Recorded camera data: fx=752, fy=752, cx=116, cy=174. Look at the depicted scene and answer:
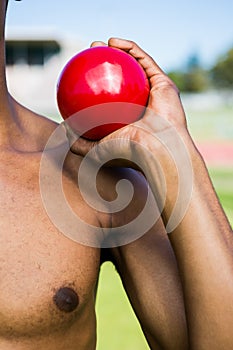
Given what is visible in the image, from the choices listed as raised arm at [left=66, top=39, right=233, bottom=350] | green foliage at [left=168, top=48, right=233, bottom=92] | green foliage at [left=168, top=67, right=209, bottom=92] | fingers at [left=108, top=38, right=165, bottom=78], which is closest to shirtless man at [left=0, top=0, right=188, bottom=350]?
raised arm at [left=66, top=39, right=233, bottom=350]

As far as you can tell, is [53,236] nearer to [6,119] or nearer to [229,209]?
[6,119]

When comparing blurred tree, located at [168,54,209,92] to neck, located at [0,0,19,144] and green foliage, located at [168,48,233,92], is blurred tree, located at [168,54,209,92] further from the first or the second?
neck, located at [0,0,19,144]

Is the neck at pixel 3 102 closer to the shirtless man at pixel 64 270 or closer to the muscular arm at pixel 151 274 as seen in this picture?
the shirtless man at pixel 64 270

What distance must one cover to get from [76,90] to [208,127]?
25.5 metres

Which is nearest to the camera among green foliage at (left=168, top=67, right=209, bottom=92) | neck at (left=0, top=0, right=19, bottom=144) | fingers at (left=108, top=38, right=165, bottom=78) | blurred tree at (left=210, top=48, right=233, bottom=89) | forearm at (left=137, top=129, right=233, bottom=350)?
forearm at (left=137, top=129, right=233, bottom=350)

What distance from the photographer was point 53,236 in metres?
2.58

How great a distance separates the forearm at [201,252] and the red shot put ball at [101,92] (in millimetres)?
147

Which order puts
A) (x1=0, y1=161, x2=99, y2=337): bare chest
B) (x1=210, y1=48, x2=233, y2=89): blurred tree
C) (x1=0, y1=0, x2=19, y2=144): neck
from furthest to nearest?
(x1=210, y1=48, x2=233, y2=89): blurred tree, (x1=0, y1=0, x2=19, y2=144): neck, (x1=0, y1=161, x2=99, y2=337): bare chest

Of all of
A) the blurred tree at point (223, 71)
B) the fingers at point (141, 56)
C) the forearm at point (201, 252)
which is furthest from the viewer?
the blurred tree at point (223, 71)

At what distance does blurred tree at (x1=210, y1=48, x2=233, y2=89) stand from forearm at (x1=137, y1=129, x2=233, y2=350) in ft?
202

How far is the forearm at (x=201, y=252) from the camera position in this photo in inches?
90.9

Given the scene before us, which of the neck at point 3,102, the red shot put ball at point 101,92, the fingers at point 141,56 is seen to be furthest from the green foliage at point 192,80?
the red shot put ball at point 101,92

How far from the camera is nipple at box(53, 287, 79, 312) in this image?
8.10 ft

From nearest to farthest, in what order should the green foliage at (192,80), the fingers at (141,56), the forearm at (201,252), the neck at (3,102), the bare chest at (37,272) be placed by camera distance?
the forearm at (201,252)
the bare chest at (37,272)
the fingers at (141,56)
the neck at (3,102)
the green foliage at (192,80)
